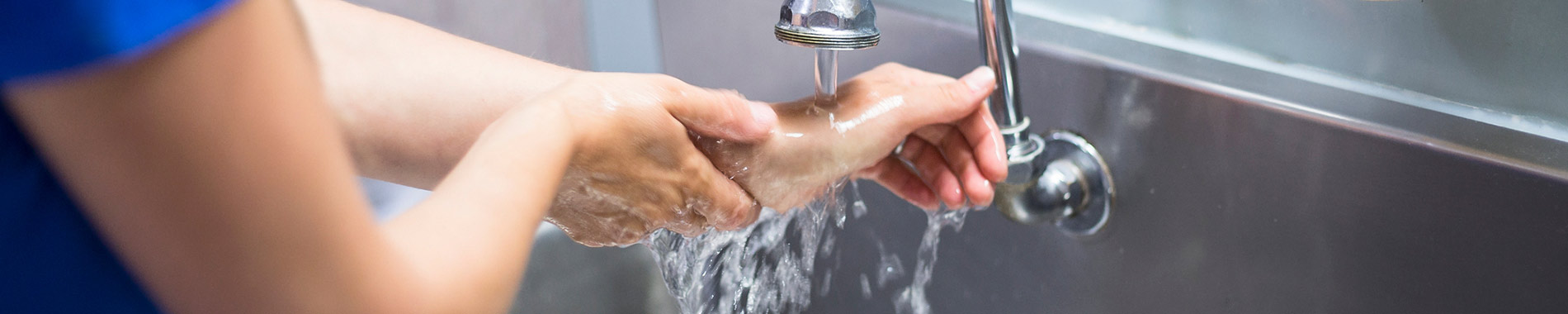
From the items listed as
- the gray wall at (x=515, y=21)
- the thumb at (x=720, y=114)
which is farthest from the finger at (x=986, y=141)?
the gray wall at (x=515, y=21)

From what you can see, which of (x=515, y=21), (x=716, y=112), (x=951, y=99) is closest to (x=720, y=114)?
(x=716, y=112)

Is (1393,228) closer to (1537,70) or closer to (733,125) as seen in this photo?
(1537,70)

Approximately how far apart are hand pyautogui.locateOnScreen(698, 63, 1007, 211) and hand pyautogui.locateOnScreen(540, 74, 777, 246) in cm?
1

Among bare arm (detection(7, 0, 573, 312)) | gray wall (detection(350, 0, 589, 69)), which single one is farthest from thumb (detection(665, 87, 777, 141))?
gray wall (detection(350, 0, 589, 69))

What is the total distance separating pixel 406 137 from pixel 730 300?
232 millimetres

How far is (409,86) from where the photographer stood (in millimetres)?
513

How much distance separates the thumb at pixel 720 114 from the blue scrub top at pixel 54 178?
25 cm

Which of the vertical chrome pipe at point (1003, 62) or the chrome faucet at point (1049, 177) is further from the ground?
the vertical chrome pipe at point (1003, 62)

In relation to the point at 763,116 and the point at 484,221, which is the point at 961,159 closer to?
the point at 763,116

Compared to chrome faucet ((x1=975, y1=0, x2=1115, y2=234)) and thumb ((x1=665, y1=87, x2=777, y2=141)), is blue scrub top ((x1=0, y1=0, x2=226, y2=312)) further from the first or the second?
chrome faucet ((x1=975, y1=0, x2=1115, y2=234))

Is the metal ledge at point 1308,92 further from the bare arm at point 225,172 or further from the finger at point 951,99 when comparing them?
the bare arm at point 225,172

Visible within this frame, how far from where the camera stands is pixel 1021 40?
581mm

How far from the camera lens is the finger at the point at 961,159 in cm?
55

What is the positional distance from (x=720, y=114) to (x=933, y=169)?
5.7 inches
